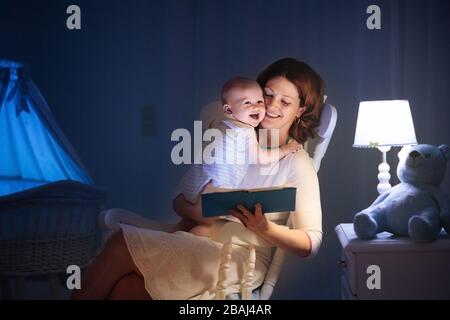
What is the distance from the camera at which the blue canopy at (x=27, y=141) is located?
105 inches

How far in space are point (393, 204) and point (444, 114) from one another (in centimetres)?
63

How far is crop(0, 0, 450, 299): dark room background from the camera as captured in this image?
271 cm

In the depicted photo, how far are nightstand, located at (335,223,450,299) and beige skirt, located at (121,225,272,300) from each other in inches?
18.5

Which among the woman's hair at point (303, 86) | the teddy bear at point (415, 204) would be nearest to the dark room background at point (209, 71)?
the woman's hair at point (303, 86)

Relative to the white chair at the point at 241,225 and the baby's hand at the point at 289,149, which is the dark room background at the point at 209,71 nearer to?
the white chair at the point at 241,225

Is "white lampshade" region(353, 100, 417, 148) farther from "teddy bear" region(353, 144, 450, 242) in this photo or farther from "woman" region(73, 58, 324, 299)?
"woman" region(73, 58, 324, 299)

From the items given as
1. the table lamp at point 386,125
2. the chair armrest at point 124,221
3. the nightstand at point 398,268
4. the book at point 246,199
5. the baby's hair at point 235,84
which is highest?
the baby's hair at point 235,84

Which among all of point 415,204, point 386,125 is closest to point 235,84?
point 386,125

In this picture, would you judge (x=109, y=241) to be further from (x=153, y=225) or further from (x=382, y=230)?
(x=382, y=230)

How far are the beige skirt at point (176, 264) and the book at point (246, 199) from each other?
0.14 metres

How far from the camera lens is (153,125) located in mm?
2736

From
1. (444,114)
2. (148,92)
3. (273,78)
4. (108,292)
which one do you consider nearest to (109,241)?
(108,292)

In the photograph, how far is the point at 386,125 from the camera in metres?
2.51

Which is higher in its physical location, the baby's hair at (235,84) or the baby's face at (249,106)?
the baby's hair at (235,84)
